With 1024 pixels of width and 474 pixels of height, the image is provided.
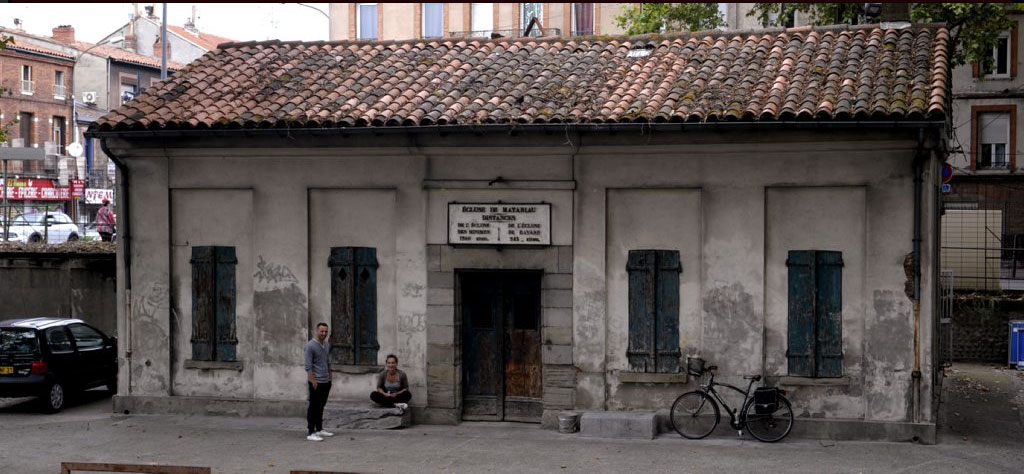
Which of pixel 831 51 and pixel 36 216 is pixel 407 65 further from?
pixel 36 216

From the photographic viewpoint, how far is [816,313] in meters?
14.9

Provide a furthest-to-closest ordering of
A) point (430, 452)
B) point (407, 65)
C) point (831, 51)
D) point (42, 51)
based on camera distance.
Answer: point (42, 51) < point (407, 65) < point (831, 51) < point (430, 452)

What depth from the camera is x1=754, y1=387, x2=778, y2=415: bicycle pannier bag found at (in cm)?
1447

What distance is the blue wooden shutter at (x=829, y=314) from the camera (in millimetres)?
14789

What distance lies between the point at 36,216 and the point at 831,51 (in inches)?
1418

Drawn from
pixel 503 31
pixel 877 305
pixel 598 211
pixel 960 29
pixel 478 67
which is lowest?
pixel 877 305

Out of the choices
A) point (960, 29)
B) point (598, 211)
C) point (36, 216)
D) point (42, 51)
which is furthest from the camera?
point (42, 51)

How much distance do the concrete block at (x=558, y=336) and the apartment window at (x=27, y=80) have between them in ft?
147

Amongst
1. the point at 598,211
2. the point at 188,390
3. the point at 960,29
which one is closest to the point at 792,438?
the point at 598,211

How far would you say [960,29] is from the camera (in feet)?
82.8

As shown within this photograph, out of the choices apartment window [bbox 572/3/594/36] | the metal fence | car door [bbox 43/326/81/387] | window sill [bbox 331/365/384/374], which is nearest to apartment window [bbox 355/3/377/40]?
apartment window [bbox 572/3/594/36]

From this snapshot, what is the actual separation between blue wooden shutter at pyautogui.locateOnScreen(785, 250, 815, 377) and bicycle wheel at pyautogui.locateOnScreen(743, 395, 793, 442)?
55 centimetres

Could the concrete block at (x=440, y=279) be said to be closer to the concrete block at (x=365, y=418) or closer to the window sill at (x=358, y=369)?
the window sill at (x=358, y=369)

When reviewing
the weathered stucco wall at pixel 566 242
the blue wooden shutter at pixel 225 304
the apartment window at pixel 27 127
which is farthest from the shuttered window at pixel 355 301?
the apartment window at pixel 27 127
